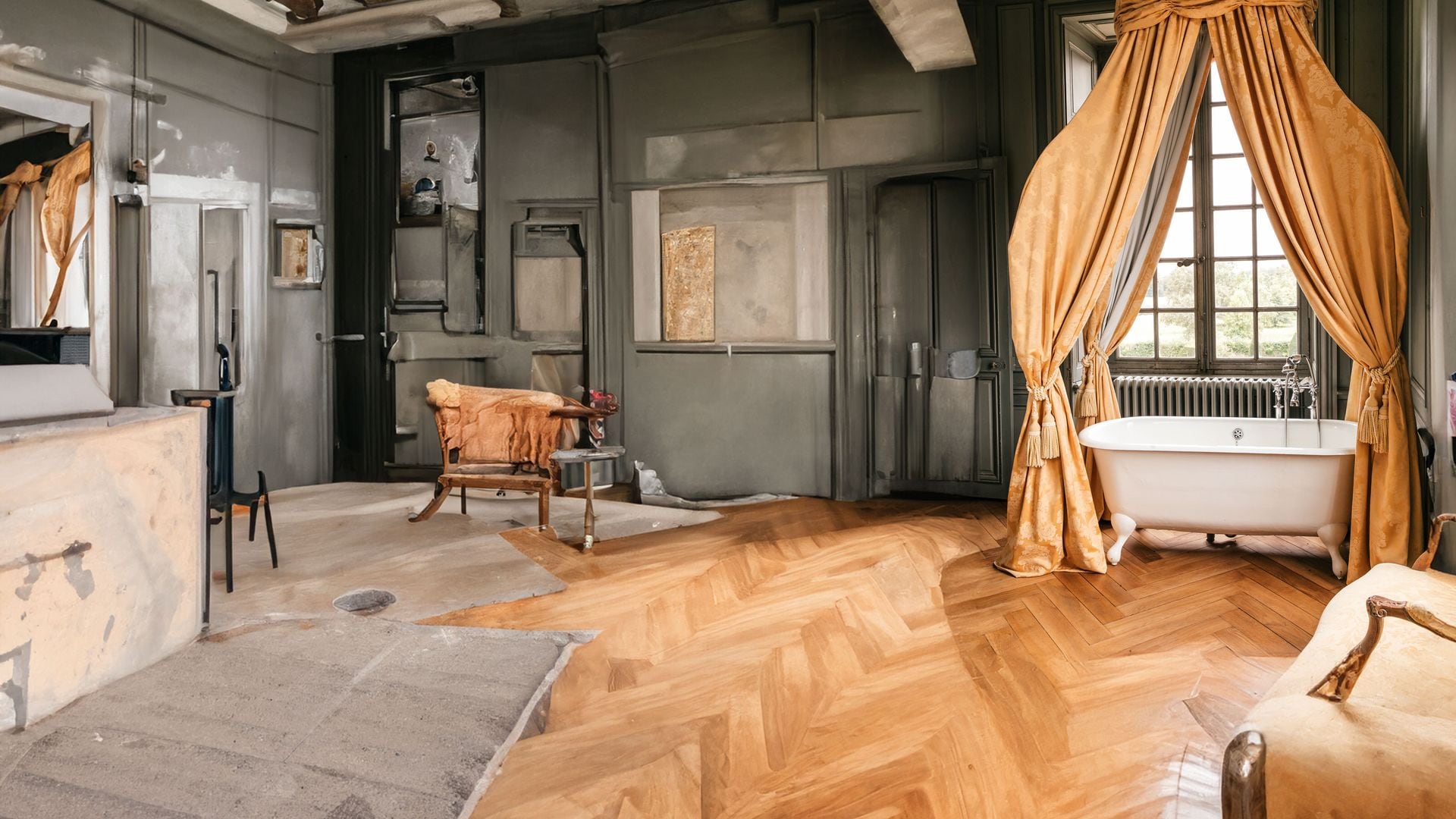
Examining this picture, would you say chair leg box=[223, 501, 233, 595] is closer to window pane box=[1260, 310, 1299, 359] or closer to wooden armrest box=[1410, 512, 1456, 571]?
wooden armrest box=[1410, 512, 1456, 571]

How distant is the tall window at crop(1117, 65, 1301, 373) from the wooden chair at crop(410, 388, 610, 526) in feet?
11.8

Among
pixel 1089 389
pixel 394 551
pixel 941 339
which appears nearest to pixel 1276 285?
pixel 1089 389

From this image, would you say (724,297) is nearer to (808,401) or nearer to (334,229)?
(808,401)

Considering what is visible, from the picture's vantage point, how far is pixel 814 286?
5.24 meters

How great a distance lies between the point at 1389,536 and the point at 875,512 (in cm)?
237

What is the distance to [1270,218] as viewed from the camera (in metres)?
3.31

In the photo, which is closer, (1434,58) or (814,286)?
(1434,58)

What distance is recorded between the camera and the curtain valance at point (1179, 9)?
332 cm

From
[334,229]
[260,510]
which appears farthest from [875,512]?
[334,229]

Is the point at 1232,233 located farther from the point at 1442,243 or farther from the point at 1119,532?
the point at 1119,532

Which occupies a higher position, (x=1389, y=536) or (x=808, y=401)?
(x=808, y=401)

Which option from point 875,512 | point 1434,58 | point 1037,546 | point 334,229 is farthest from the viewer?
point 334,229

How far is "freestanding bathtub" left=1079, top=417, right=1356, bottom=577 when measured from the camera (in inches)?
131

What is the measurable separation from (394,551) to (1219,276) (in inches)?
195
